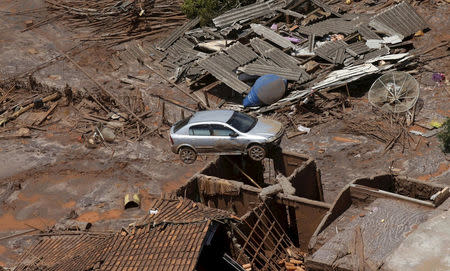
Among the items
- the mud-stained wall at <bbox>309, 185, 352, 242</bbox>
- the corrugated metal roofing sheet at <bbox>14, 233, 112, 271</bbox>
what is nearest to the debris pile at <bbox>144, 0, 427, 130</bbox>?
the mud-stained wall at <bbox>309, 185, 352, 242</bbox>

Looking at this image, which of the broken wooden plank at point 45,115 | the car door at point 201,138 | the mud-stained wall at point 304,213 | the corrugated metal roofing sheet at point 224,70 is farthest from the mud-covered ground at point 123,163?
the mud-stained wall at point 304,213

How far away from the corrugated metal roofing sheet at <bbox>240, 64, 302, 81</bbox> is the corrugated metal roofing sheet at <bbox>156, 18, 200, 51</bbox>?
7.17 metres

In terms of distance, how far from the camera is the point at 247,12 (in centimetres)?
3725

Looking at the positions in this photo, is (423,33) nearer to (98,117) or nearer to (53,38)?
(98,117)

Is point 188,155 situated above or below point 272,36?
below

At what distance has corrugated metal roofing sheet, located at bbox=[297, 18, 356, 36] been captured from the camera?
34531 mm

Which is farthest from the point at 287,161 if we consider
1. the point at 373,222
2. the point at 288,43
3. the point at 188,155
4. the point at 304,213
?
the point at 288,43

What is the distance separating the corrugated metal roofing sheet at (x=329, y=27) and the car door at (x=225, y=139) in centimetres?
1180

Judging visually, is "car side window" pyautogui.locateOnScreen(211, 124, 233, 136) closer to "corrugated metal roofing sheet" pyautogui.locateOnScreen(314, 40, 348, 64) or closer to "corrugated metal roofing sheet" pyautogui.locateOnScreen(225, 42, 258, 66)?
"corrugated metal roofing sheet" pyautogui.locateOnScreen(225, 42, 258, 66)

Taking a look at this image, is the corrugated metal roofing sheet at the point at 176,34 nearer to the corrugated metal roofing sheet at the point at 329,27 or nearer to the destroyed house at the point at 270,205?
the corrugated metal roofing sheet at the point at 329,27

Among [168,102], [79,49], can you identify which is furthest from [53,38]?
[168,102]

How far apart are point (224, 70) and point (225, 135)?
27.1 feet

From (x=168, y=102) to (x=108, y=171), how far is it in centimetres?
591

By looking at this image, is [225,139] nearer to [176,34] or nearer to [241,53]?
[241,53]
